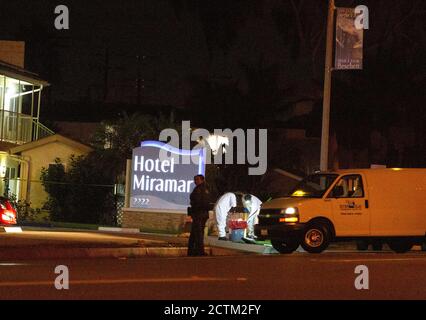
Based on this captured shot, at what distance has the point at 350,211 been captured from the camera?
21.5m

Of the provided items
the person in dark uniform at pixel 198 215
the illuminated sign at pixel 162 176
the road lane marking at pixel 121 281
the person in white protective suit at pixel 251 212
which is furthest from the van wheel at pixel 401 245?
the road lane marking at pixel 121 281

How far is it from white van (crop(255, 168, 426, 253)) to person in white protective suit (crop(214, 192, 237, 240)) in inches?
91.2

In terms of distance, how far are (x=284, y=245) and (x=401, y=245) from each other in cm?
307

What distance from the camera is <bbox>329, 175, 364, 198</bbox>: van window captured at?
849 inches

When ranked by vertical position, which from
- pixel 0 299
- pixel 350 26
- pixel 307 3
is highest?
pixel 307 3

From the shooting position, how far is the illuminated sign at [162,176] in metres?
29.4

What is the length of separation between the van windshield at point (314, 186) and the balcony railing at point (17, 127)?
1919 cm

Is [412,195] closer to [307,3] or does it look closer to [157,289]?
[157,289]

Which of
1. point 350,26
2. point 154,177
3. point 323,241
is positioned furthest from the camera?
point 154,177

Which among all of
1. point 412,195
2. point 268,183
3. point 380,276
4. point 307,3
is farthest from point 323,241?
point 268,183
